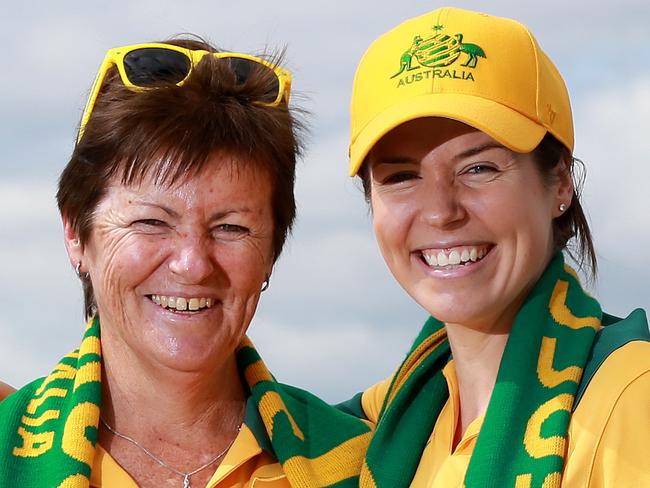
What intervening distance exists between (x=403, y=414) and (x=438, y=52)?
1284mm

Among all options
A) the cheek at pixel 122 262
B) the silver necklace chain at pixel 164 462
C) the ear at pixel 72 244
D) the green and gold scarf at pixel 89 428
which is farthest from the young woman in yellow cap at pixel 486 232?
the ear at pixel 72 244

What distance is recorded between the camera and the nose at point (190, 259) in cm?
382

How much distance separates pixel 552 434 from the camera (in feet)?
11.0

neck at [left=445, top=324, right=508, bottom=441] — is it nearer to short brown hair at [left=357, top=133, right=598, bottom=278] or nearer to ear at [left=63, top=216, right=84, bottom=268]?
short brown hair at [left=357, top=133, right=598, bottom=278]

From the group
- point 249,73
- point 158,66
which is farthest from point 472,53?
point 158,66

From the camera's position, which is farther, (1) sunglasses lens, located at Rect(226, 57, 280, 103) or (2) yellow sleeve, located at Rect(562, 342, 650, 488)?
(1) sunglasses lens, located at Rect(226, 57, 280, 103)

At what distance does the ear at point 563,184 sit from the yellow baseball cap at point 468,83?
7 cm

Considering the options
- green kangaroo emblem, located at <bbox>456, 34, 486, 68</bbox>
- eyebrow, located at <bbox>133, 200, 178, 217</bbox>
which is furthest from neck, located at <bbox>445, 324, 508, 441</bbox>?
eyebrow, located at <bbox>133, 200, 178, 217</bbox>

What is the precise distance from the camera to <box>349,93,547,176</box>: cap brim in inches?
141

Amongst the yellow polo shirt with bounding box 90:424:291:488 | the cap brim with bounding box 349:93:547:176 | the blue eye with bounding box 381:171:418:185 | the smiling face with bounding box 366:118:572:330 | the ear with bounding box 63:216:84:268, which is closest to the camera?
the cap brim with bounding box 349:93:547:176

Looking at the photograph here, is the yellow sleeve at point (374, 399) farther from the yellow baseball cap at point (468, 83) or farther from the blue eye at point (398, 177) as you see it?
the yellow baseball cap at point (468, 83)

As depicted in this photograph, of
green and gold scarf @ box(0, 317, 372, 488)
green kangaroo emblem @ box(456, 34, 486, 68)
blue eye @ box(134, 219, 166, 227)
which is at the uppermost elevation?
green kangaroo emblem @ box(456, 34, 486, 68)

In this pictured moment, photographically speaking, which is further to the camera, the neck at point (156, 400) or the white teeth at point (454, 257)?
the neck at point (156, 400)

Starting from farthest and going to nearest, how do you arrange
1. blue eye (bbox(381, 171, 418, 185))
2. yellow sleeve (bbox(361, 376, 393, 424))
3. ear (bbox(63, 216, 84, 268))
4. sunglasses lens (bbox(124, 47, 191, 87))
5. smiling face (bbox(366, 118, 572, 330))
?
yellow sleeve (bbox(361, 376, 393, 424)) < ear (bbox(63, 216, 84, 268)) < sunglasses lens (bbox(124, 47, 191, 87)) < blue eye (bbox(381, 171, 418, 185)) < smiling face (bbox(366, 118, 572, 330))
